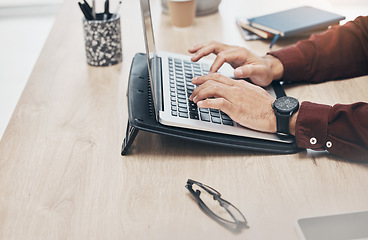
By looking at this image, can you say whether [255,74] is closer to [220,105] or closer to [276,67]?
[276,67]

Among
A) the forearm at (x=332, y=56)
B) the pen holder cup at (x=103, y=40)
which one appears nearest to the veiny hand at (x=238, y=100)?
the forearm at (x=332, y=56)

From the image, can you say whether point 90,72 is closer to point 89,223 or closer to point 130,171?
point 130,171

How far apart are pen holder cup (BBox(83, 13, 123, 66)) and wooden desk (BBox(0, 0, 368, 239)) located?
164 mm

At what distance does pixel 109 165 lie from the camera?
2.52ft

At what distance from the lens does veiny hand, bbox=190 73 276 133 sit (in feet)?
2.59

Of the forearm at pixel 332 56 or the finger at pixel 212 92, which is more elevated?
the finger at pixel 212 92

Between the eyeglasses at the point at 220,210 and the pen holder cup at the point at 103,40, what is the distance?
1.91 feet

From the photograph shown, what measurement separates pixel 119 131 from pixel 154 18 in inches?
30.2

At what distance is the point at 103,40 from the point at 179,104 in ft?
1.36

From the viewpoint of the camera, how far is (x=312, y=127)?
0.77 meters

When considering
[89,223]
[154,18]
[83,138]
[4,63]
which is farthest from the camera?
[4,63]

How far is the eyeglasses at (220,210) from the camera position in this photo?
24.4 inches

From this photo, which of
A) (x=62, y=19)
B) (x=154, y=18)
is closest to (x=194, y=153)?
(x=154, y=18)

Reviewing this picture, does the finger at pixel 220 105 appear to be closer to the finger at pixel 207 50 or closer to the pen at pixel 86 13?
the finger at pixel 207 50
